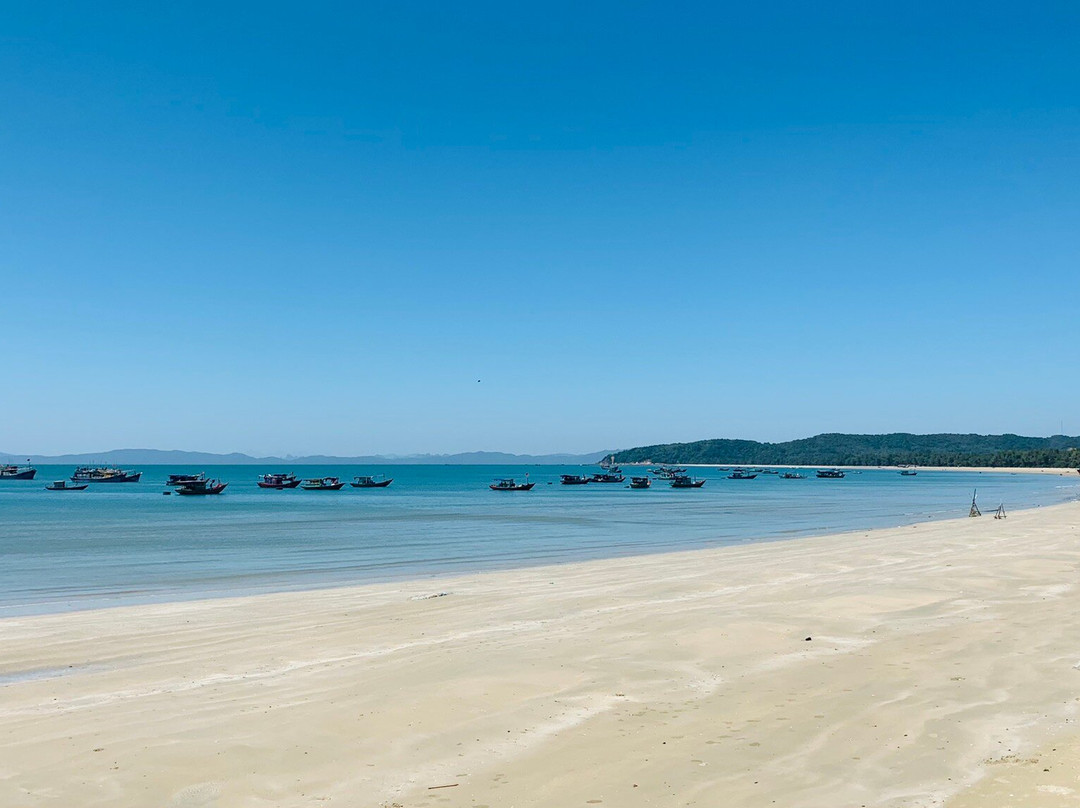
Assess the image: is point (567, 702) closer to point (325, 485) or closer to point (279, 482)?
point (325, 485)

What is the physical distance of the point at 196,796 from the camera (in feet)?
21.3

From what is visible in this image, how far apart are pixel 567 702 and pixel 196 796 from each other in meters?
3.85

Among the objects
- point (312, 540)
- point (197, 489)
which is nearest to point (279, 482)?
point (197, 489)

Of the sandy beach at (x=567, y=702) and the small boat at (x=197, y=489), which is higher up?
the sandy beach at (x=567, y=702)

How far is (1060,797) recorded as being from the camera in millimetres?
6000

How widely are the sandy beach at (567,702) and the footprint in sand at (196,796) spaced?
0.08 ft

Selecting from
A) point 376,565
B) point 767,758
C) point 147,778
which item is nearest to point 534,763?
point 767,758

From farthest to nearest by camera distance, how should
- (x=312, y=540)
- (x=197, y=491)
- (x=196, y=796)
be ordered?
(x=197, y=491)
(x=312, y=540)
(x=196, y=796)

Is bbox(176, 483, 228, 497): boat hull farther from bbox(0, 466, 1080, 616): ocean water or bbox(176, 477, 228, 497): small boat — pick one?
bbox(0, 466, 1080, 616): ocean water

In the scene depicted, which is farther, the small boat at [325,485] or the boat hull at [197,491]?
the small boat at [325,485]

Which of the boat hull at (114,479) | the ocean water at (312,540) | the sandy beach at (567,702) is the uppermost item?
the sandy beach at (567,702)

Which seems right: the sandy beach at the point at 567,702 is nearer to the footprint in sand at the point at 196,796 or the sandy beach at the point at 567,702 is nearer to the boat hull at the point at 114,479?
the footprint in sand at the point at 196,796

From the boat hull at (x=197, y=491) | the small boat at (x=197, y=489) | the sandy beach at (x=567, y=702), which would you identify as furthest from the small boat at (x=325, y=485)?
the sandy beach at (x=567, y=702)

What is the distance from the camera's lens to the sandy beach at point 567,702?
6617 millimetres
